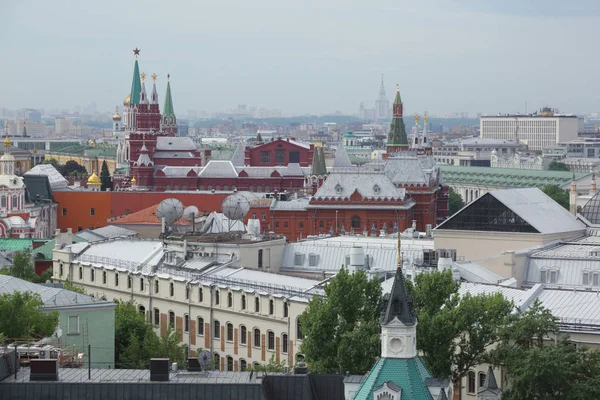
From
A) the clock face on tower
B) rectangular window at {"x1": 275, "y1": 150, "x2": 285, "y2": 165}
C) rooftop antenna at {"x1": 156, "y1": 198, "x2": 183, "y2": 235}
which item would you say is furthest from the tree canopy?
rectangular window at {"x1": 275, "y1": 150, "x2": 285, "y2": 165}

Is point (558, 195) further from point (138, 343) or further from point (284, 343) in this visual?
point (138, 343)

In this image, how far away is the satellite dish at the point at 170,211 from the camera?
96.4 meters

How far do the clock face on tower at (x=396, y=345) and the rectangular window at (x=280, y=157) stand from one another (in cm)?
13591

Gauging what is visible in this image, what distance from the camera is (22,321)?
63844mm

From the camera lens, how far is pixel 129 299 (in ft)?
284

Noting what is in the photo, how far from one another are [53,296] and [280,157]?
113694 millimetres

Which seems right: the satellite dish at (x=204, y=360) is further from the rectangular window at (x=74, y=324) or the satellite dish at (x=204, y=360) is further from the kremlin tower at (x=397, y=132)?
the kremlin tower at (x=397, y=132)

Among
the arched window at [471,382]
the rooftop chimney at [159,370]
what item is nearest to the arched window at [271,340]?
the arched window at [471,382]

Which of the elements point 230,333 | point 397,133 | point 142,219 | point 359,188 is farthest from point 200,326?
point 397,133

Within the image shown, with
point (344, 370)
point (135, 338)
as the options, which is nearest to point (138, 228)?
point (135, 338)

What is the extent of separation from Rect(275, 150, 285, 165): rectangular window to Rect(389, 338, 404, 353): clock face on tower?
136 metres

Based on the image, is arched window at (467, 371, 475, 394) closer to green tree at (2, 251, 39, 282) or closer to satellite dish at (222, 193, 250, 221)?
satellite dish at (222, 193, 250, 221)

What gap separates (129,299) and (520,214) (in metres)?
22.2

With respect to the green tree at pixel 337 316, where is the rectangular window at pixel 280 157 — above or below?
above
